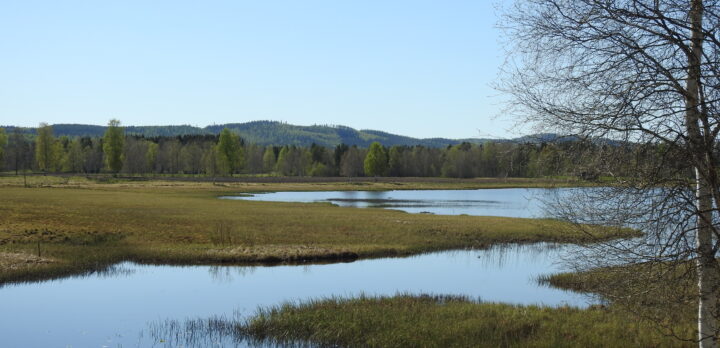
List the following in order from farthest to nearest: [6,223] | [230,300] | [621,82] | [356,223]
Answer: [356,223], [6,223], [230,300], [621,82]

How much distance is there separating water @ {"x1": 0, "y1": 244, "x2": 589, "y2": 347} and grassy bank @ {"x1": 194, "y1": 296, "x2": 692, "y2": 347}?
271cm

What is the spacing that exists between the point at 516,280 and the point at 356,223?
68.6ft

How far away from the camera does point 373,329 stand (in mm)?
17219

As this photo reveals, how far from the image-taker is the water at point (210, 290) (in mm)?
19016

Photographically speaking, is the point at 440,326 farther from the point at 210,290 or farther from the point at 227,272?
the point at 227,272

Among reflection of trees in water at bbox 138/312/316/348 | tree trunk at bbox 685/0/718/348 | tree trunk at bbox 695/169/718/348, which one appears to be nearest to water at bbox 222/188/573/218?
reflection of trees in water at bbox 138/312/316/348

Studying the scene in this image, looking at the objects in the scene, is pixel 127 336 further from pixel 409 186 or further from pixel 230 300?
pixel 409 186

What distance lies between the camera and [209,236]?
3934 cm

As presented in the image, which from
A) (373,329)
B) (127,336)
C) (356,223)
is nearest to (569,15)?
(373,329)

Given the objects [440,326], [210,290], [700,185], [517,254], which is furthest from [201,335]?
[517,254]

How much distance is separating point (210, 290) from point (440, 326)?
481 inches

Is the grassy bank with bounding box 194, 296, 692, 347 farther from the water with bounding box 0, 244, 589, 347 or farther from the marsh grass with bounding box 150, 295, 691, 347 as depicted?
the water with bounding box 0, 244, 589, 347

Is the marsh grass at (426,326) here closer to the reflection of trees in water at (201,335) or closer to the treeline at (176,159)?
the reflection of trees in water at (201,335)

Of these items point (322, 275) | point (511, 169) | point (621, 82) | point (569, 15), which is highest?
point (569, 15)
